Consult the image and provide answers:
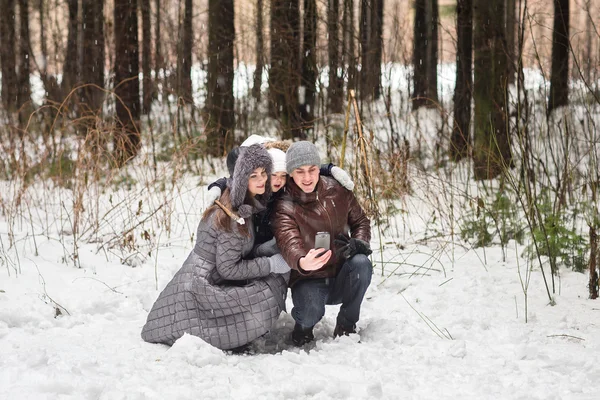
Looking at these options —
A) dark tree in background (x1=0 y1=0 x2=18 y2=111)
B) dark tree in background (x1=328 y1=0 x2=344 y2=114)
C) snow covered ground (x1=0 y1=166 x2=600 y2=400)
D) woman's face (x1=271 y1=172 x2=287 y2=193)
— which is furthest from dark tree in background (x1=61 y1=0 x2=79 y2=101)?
woman's face (x1=271 y1=172 x2=287 y2=193)

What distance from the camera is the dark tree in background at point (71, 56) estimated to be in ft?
47.2

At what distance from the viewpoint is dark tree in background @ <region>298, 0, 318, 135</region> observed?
990 centimetres

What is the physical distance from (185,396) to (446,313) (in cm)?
195

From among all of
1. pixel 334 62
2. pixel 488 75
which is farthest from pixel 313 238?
pixel 334 62

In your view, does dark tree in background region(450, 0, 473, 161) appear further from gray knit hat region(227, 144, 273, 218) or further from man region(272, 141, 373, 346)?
gray knit hat region(227, 144, 273, 218)

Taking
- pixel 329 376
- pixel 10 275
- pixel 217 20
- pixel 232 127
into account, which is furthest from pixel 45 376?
pixel 217 20

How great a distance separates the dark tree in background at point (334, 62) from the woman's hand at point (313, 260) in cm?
639

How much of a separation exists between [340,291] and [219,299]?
733 millimetres

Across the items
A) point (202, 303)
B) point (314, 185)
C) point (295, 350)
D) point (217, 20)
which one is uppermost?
point (217, 20)

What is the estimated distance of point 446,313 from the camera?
420 centimetres

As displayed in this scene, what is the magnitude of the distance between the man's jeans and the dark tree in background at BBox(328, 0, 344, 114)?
20.0 feet

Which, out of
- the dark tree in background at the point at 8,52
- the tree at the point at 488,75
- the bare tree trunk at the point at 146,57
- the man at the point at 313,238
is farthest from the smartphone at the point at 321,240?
the dark tree in background at the point at 8,52

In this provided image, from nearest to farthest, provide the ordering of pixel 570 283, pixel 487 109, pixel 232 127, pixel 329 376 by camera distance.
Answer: pixel 329 376, pixel 570 283, pixel 487 109, pixel 232 127

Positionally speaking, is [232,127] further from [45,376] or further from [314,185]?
[45,376]
